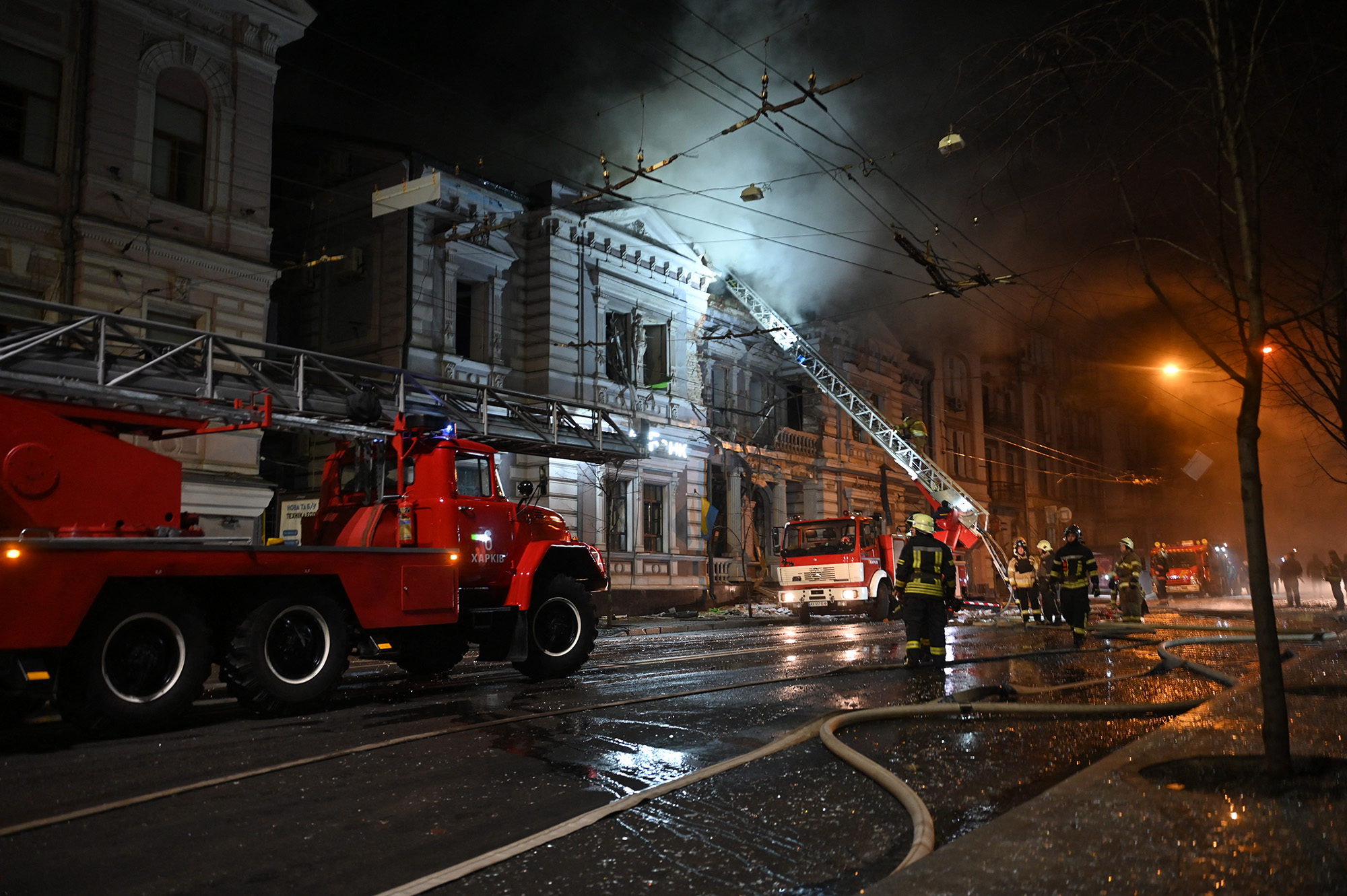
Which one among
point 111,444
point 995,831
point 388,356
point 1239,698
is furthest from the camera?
point 388,356

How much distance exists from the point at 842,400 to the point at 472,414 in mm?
21543

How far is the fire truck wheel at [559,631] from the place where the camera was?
996 centimetres

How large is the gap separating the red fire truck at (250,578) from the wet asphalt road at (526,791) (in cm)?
48

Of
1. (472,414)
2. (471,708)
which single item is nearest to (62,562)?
(471,708)

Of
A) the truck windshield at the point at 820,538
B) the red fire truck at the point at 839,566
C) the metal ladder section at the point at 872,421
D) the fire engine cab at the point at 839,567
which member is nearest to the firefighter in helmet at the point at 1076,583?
the red fire truck at the point at 839,566

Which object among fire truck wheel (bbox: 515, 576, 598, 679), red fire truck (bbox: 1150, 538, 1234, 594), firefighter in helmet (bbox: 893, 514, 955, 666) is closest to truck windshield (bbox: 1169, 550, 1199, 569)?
red fire truck (bbox: 1150, 538, 1234, 594)

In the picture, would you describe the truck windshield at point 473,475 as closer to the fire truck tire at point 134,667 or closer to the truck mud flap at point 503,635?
the truck mud flap at point 503,635

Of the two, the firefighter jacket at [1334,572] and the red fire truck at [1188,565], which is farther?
the red fire truck at [1188,565]

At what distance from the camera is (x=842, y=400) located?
1321 inches

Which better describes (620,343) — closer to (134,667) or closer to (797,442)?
(797,442)

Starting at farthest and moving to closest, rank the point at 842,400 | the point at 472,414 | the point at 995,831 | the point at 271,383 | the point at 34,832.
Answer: the point at 842,400, the point at 472,414, the point at 271,383, the point at 34,832, the point at 995,831

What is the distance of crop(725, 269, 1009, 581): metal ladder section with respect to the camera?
2962cm

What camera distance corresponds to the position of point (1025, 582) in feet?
62.3

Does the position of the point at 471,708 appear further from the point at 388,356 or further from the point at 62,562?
the point at 388,356
